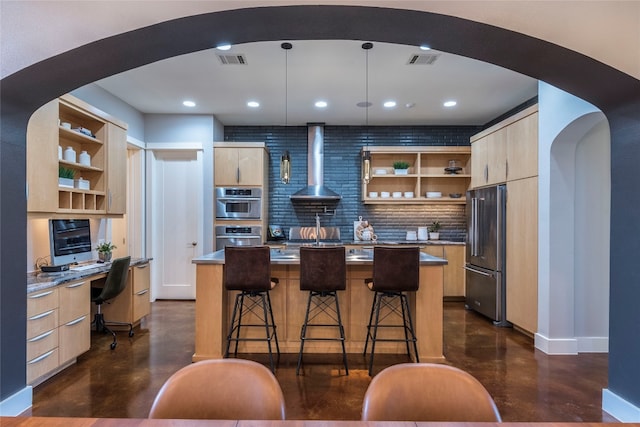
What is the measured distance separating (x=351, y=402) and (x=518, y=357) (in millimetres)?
1903

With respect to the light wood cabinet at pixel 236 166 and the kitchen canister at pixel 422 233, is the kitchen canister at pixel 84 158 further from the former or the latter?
the kitchen canister at pixel 422 233

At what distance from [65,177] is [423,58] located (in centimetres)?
371

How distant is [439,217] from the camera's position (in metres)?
6.11

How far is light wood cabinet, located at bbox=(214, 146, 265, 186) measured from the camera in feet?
17.9

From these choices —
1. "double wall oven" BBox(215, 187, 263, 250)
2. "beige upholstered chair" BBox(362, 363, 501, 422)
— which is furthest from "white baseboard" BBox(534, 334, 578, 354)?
"double wall oven" BBox(215, 187, 263, 250)

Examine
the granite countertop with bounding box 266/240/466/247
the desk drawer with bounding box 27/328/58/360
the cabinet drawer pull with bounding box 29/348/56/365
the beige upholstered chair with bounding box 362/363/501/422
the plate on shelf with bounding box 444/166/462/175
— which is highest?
the plate on shelf with bounding box 444/166/462/175

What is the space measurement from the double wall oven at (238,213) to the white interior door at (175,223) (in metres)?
0.41

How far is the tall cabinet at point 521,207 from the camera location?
147 inches

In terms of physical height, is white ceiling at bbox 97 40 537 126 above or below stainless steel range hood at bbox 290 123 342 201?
above

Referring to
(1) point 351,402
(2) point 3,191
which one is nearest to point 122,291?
(2) point 3,191

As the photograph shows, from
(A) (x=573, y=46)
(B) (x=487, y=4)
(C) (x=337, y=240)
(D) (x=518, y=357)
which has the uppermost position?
(B) (x=487, y=4)

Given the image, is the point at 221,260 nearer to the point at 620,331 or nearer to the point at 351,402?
the point at 351,402

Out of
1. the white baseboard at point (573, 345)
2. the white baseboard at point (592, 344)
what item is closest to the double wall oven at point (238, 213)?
the white baseboard at point (573, 345)

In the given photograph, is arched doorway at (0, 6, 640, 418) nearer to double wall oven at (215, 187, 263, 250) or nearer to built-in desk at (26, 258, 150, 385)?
built-in desk at (26, 258, 150, 385)
